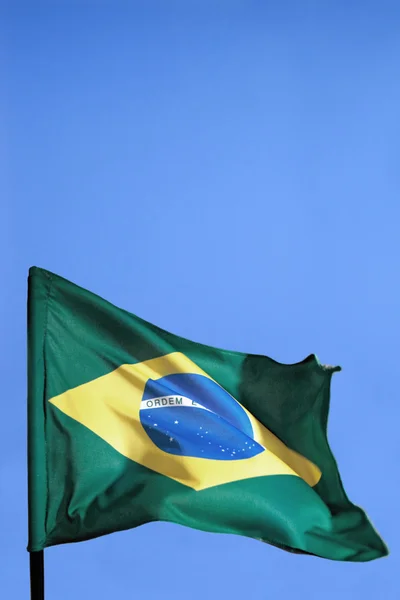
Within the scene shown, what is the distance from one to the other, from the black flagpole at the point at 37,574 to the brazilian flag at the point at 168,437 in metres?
0.24

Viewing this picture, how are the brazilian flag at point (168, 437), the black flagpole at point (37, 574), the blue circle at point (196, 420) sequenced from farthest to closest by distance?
the blue circle at point (196, 420), the brazilian flag at point (168, 437), the black flagpole at point (37, 574)

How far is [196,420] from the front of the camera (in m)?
14.0

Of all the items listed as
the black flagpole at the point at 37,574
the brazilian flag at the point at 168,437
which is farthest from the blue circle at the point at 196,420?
the black flagpole at the point at 37,574

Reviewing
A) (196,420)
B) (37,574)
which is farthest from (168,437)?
(37,574)

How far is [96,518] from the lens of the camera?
12.5 m

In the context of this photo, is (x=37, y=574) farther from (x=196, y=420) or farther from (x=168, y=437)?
(x=196, y=420)

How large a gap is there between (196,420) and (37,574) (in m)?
3.15

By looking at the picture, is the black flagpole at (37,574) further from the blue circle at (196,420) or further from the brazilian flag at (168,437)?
the blue circle at (196,420)

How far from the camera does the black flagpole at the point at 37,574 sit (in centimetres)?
1160

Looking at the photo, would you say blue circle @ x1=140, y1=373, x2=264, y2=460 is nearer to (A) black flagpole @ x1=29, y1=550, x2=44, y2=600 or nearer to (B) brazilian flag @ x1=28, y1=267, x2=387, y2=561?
(B) brazilian flag @ x1=28, y1=267, x2=387, y2=561

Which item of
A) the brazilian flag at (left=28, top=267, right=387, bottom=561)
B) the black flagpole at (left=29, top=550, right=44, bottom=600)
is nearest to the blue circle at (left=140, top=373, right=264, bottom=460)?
the brazilian flag at (left=28, top=267, right=387, bottom=561)

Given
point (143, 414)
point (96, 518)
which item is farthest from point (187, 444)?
point (96, 518)

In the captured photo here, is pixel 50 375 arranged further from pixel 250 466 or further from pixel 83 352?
pixel 250 466

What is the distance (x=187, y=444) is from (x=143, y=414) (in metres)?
0.67
